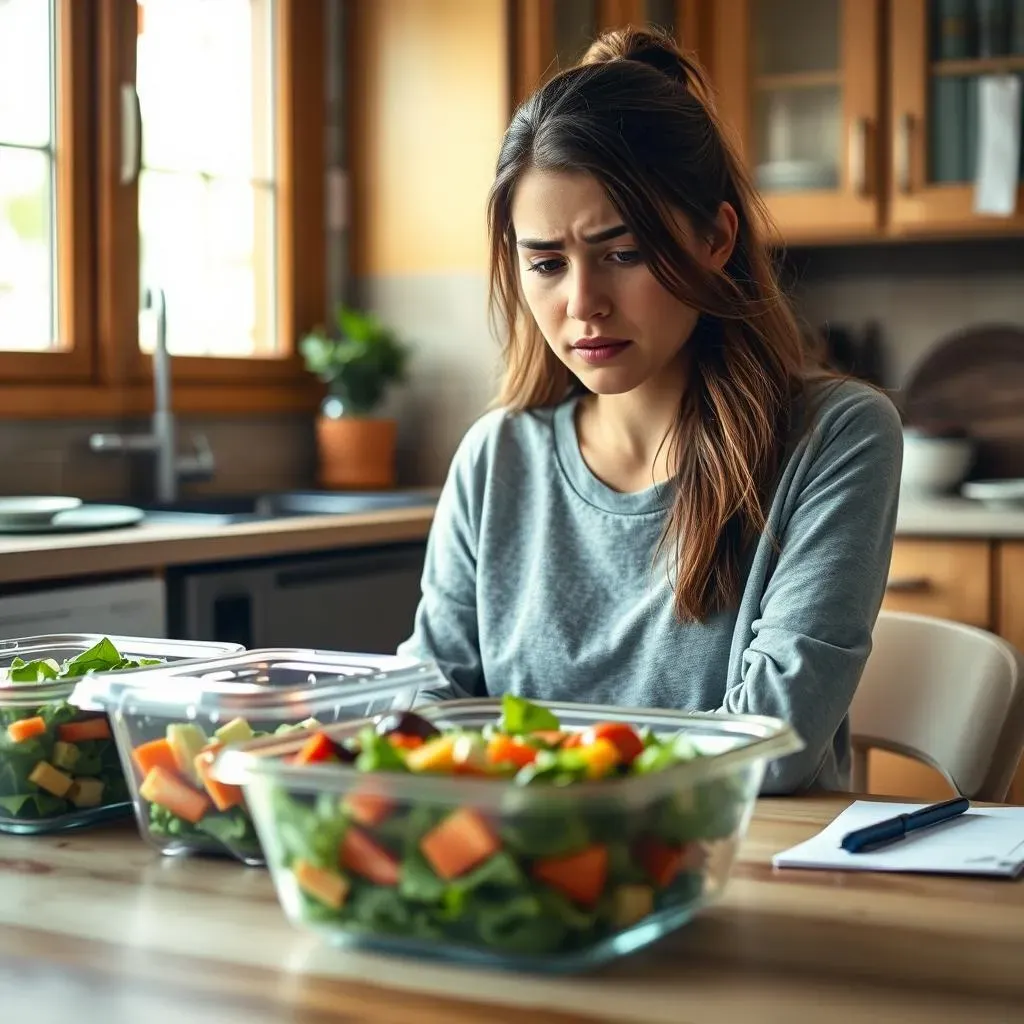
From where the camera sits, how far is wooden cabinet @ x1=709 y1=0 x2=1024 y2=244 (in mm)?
3385

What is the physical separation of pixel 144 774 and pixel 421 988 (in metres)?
0.29

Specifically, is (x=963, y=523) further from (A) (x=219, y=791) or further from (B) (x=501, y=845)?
(B) (x=501, y=845)

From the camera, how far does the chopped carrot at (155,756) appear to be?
3.10ft

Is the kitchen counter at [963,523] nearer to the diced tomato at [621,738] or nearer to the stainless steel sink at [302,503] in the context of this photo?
the stainless steel sink at [302,503]

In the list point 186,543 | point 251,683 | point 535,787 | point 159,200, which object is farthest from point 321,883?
point 159,200

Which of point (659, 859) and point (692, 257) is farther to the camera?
point (692, 257)

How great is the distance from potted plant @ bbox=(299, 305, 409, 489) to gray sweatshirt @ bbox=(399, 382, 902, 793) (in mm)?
1570

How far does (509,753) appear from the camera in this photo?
0.81 m

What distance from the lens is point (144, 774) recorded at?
3.15ft

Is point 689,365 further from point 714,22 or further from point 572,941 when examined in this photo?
point 714,22

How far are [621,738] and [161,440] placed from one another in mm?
2257

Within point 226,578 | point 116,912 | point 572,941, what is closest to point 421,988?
point 572,941

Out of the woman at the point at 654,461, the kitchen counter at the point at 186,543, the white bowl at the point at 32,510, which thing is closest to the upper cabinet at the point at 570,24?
the kitchen counter at the point at 186,543

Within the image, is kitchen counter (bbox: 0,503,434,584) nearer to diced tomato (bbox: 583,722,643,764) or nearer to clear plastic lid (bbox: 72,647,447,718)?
clear plastic lid (bbox: 72,647,447,718)
